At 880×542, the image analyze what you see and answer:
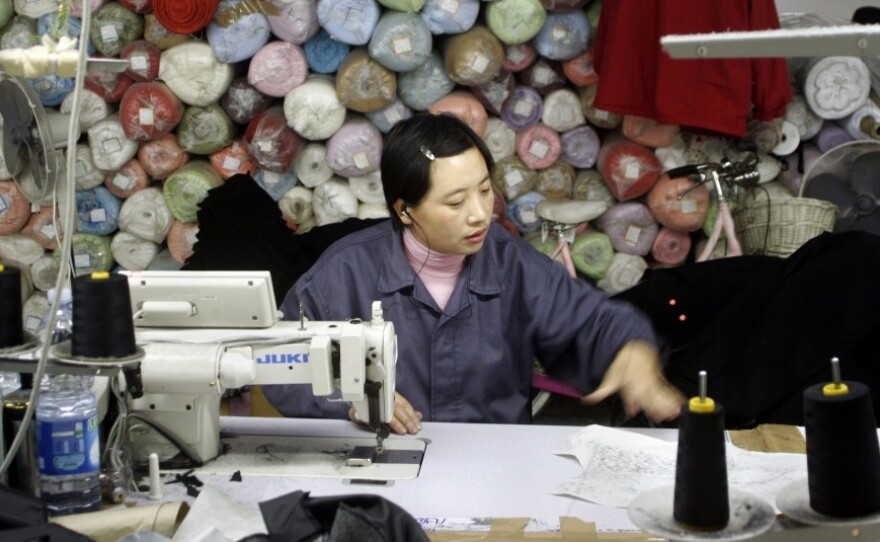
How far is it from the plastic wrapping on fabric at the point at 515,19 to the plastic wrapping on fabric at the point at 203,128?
3.44 ft

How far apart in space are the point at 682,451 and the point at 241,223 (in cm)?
295

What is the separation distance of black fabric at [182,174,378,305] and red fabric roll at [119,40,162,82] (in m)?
0.48

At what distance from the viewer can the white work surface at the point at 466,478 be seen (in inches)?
86.1

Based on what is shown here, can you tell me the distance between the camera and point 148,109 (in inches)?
171

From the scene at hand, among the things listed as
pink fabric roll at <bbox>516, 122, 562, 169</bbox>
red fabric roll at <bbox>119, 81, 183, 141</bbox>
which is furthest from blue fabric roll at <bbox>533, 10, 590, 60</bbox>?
red fabric roll at <bbox>119, 81, 183, 141</bbox>

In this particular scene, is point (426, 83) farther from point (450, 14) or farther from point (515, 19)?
point (515, 19)

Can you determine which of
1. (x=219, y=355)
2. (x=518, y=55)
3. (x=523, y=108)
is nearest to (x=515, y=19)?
(x=518, y=55)

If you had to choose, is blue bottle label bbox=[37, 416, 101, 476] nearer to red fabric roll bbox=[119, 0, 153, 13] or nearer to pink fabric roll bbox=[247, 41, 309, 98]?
pink fabric roll bbox=[247, 41, 309, 98]

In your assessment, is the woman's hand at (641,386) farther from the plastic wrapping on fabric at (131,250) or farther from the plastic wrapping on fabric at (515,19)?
the plastic wrapping on fabric at (131,250)

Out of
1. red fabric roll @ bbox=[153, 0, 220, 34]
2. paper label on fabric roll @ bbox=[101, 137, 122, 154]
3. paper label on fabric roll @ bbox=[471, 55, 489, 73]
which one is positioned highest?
red fabric roll @ bbox=[153, 0, 220, 34]

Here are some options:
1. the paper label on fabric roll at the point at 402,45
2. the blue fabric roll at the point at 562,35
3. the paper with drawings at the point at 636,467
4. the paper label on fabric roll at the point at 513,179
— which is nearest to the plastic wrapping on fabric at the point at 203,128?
the paper label on fabric roll at the point at 402,45

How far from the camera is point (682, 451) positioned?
5.22 feet

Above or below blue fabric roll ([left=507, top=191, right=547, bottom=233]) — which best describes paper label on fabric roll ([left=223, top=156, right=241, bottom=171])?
above

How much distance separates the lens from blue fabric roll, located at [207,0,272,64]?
424 cm
